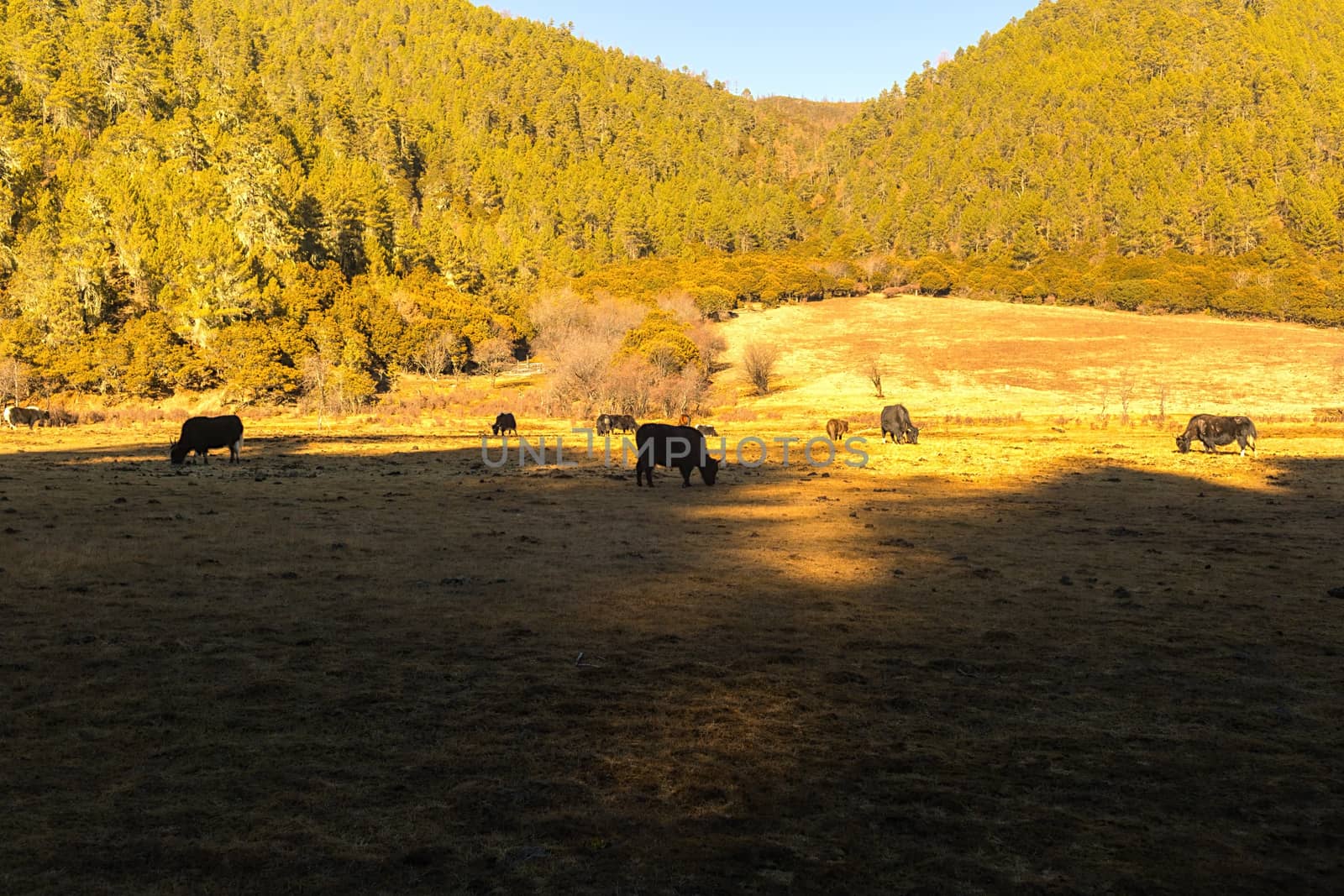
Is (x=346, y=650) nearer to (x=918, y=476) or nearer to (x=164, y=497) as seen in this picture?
(x=164, y=497)

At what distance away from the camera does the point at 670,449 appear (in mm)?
27797

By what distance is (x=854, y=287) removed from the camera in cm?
14838

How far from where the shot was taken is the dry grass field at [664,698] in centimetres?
554

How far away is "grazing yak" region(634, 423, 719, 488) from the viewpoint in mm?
27641

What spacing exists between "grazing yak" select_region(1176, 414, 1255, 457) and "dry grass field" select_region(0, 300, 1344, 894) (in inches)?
608

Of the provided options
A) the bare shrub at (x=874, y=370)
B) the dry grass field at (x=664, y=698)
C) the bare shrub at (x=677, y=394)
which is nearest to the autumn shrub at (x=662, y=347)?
the bare shrub at (x=677, y=394)

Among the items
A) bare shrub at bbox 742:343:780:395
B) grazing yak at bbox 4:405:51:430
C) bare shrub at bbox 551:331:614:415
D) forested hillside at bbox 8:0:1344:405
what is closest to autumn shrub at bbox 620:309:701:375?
bare shrub at bbox 551:331:614:415

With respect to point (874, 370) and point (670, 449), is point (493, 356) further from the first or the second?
point (670, 449)

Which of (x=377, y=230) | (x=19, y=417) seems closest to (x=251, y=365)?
(x=19, y=417)

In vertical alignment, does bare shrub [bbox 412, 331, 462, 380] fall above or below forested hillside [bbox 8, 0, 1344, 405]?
below

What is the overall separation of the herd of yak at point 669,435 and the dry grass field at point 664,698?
5.63m

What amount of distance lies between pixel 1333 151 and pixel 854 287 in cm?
12628

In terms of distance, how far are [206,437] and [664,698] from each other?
95.8 ft

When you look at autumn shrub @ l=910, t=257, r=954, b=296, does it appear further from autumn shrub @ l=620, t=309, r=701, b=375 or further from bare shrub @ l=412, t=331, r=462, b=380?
bare shrub @ l=412, t=331, r=462, b=380
